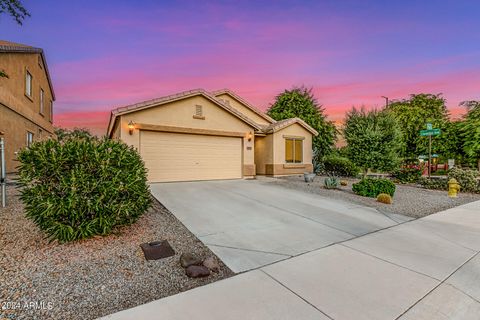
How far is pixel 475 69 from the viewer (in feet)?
47.1

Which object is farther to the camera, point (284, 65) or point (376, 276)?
point (284, 65)

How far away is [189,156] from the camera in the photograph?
11398mm

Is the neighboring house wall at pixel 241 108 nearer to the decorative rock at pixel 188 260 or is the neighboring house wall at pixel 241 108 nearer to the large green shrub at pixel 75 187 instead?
the large green shrub at pixel 75 187

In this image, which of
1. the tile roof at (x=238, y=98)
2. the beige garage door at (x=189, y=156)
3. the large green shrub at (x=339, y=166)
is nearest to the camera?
the beige garage door at (x=189, y=156)

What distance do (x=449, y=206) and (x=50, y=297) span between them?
35.1 feet

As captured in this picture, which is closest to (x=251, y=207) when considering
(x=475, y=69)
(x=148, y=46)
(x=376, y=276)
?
(x=376, y=276)

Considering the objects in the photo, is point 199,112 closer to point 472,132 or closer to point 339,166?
point 339,166

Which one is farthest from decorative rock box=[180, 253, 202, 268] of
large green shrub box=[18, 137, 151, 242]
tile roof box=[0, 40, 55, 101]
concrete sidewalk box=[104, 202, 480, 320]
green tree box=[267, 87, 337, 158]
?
green tree box=[267, 87, 337, 158]

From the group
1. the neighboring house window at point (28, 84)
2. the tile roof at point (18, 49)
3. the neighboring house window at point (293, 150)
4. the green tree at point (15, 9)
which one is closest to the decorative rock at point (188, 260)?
the green tree at point (15, 9)

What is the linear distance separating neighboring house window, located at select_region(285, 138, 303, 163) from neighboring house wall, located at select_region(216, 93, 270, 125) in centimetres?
375

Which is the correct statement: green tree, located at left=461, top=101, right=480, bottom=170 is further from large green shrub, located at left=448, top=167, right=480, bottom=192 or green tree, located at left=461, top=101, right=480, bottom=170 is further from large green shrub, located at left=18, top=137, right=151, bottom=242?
large green shrub, located at left=18, top=137, right=151, bottom=242

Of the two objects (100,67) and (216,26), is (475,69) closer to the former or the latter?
(216,26)

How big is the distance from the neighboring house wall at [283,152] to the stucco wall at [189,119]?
6.04 feet

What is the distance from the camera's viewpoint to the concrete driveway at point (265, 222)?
12.2 ft
